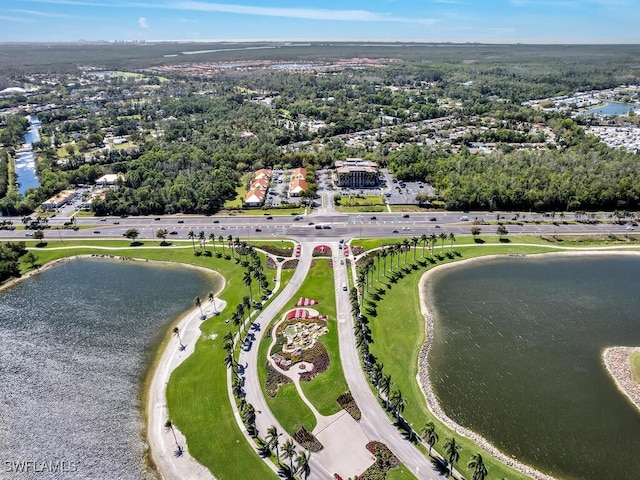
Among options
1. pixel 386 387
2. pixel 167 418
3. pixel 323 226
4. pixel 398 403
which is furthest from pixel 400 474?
pixel 323 226

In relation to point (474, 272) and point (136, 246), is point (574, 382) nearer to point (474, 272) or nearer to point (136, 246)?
point (474, 272)

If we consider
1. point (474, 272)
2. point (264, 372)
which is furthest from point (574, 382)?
point (264, 372)

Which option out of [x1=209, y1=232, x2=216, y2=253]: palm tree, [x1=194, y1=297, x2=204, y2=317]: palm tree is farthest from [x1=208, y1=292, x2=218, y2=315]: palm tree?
[x1=209, y1=232, x2=216, y2=253]: palm tree

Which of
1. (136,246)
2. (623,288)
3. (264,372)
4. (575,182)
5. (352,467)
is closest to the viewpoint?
(352,467)

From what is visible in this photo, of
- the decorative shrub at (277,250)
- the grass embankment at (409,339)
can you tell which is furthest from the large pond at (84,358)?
the grass embankment at (409,339)

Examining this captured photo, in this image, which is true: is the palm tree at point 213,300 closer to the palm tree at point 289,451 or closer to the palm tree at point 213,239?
the palm tree at point 213,239

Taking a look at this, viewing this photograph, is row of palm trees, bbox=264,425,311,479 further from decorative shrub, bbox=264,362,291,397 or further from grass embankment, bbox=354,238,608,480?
grass embankment, bbox=354,238,608,480
